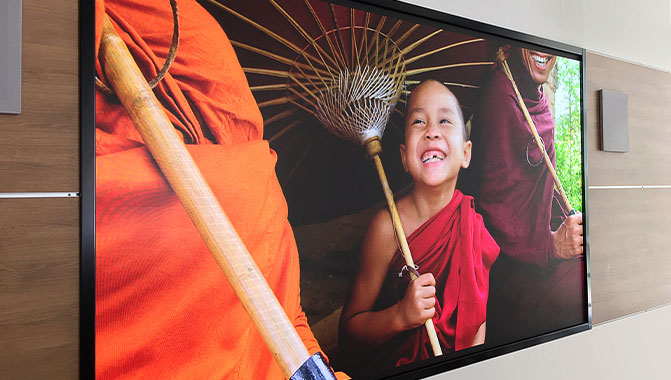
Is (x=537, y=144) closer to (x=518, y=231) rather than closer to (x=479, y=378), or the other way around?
(x=518, y=231)

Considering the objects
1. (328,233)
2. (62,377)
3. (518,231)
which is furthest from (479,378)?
(62,377)

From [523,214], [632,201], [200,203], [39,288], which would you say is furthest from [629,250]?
[39,288]

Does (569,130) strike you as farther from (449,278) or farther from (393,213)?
(393,213)

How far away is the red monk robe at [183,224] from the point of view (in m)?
1.12

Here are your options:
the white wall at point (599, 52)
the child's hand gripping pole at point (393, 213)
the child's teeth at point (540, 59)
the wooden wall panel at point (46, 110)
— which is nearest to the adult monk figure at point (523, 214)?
the child's teeth at point (540, 59)

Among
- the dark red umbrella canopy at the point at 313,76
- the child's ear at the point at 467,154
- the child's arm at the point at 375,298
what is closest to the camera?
the dark red umbrella canopy at the point at 313,76

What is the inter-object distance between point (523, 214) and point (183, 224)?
1.29 metres

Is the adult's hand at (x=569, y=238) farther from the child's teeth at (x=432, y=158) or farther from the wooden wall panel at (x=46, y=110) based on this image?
the wooden wall panel at (x=46, y=110)

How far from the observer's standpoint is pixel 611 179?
235 centimetres

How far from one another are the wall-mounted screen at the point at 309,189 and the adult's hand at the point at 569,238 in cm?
9

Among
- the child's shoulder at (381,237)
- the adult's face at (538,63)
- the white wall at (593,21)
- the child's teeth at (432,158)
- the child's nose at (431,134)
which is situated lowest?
the child's shoulder at (381,237)

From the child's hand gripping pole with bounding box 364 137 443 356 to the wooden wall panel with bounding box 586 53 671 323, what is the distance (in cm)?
103

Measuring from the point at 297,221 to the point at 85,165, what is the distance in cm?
53

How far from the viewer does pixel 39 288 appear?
41.6 inches
